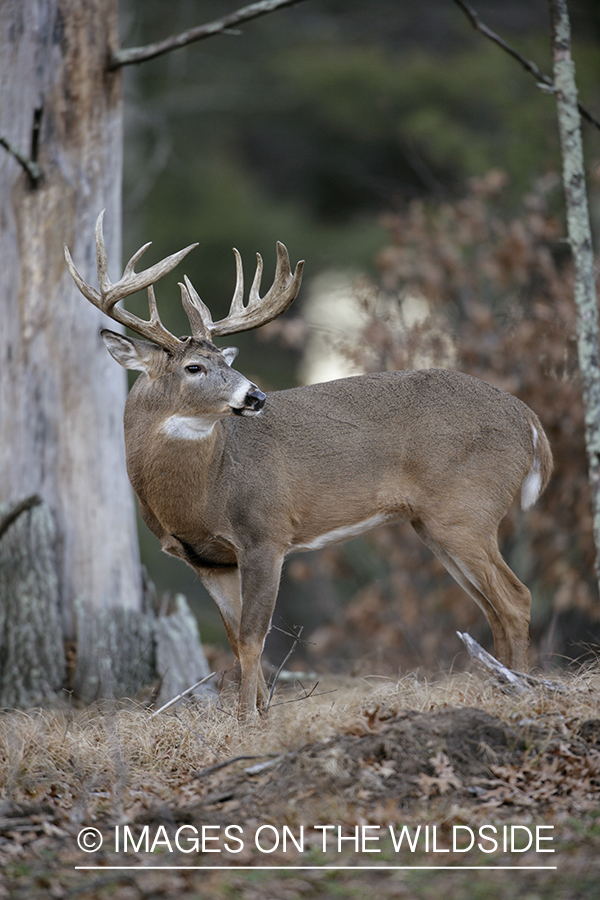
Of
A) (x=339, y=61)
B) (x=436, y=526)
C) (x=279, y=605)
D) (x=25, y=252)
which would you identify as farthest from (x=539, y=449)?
(x=339, y=61)

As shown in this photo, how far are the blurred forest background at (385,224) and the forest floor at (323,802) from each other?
83 cm

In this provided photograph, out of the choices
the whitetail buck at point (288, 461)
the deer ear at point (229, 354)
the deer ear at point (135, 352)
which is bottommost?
the whitetail buck at point (288, 461)

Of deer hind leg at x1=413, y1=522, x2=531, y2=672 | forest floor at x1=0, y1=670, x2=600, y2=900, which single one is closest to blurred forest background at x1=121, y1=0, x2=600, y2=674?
deer hind leg at x1=413, y1=522, x2=531, y2=672

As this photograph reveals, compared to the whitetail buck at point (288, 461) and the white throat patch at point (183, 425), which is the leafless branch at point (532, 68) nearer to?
the whitetail buck at point (288, 461)

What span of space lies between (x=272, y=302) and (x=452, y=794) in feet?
10.1

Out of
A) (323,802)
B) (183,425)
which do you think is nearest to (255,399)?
(183,425)

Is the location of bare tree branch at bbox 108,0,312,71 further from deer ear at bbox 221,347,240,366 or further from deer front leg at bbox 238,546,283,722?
deer front leg at bbox 238,546,283,722

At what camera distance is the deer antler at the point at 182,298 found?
19.3 feet

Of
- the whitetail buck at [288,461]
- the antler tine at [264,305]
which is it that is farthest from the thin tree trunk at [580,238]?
the antler tine at [264,305]

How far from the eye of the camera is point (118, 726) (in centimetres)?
541

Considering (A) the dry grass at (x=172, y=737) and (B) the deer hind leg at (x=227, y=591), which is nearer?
(A) the dry grass at (x=172, y=737)

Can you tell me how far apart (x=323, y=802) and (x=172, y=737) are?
1292mm

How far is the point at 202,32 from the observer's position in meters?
7.02

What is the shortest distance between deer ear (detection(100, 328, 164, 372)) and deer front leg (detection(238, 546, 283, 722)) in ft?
4.12
